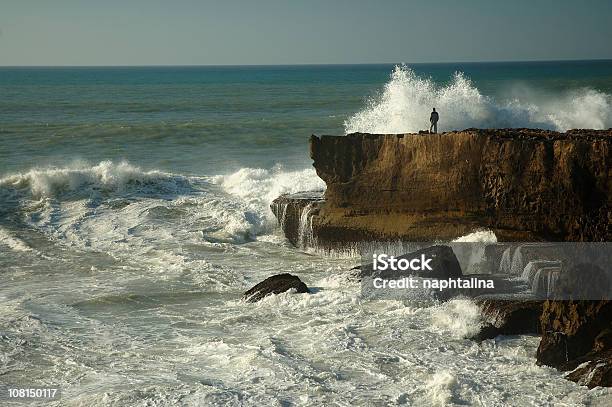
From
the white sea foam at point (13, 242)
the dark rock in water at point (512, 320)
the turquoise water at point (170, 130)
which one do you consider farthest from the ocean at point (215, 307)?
the turquoise water at point (170, 130)

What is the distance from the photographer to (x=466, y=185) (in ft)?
42.5

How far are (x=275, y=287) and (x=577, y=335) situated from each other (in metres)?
4.43

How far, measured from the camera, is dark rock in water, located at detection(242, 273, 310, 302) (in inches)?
460

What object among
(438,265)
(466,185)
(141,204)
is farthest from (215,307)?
(141,204)

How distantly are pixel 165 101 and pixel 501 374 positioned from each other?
165 feet

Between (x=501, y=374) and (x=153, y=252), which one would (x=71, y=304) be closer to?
(x=153, y=252)

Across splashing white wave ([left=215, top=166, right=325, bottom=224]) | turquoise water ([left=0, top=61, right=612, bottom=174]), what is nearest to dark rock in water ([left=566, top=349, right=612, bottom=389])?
splashing white wave ([left=215, top=166, right=325, bottom=224])

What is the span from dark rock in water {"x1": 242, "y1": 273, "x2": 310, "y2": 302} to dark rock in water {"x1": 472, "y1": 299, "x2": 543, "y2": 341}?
2.89m

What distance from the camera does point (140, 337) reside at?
1032 centimetres

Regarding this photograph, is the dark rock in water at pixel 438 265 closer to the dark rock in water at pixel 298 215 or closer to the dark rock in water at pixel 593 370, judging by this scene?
the dark rock in water at pixel 593 370

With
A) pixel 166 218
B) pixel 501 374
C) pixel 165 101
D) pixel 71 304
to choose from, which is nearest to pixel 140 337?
pixel 71 304

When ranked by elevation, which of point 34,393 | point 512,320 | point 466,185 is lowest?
point 34,393

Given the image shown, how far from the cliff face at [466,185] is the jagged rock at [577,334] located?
5.55 ft

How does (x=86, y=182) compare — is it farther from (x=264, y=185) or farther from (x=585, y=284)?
(x=585, y=284)
